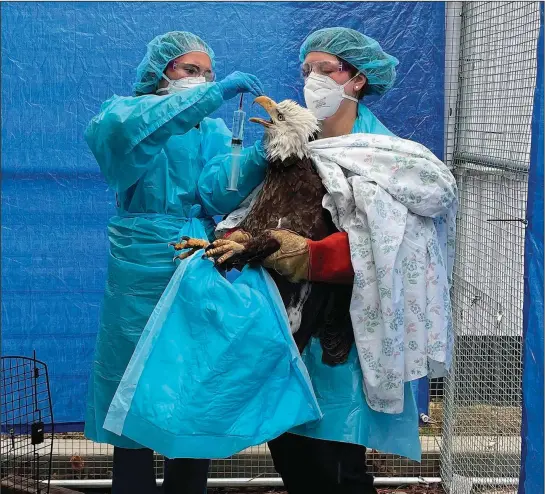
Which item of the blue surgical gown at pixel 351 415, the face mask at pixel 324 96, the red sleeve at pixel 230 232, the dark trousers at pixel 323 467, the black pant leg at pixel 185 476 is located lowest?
the black pant leg at pixel 185 476

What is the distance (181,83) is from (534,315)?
124cm

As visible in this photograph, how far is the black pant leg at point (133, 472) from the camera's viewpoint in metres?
2.97

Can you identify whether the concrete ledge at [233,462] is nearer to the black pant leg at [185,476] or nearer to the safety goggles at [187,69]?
the black pant leg at [185,476]

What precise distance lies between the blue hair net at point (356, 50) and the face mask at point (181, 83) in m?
0.38

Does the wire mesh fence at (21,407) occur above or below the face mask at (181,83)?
below

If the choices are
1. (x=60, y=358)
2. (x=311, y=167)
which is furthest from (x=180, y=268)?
(x=60, y=358)

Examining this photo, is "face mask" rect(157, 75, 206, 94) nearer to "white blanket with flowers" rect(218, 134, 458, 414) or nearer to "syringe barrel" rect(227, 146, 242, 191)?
"syringe barrel" rect(227, 146, 242, 191)

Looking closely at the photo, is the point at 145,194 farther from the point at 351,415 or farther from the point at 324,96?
the point at 351,415

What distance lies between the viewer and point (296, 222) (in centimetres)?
232

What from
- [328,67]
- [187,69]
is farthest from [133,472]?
[328,67]

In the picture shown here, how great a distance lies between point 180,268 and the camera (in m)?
2.36

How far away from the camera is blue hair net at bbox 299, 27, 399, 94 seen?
8.22 ft

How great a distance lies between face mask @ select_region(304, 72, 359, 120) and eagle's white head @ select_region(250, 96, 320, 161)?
6.7 inches

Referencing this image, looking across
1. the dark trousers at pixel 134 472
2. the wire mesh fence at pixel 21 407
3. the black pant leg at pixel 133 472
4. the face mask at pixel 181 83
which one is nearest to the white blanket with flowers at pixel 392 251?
the face mask at pixel 181 83
